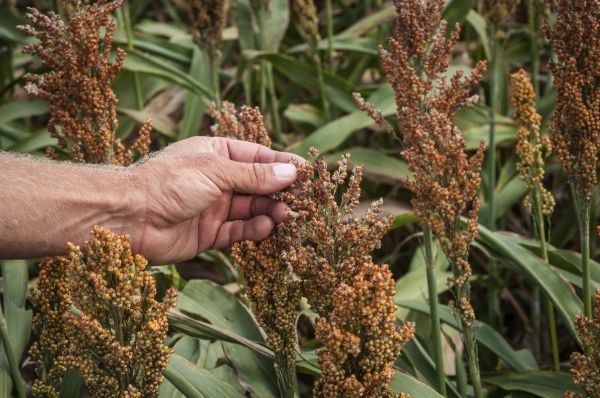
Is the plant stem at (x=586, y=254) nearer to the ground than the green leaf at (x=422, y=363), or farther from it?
farther from it

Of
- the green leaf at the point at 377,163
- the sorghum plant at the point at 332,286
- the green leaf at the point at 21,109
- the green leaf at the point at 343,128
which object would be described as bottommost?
the green leaf at the point at 377,163

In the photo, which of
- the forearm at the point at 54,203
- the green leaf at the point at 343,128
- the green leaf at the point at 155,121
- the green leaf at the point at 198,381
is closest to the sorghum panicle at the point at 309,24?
the green leaf at the point at 343,128

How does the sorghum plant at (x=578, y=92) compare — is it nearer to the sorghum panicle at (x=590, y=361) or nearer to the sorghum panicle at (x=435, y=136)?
the sorghum panicle at (x=435, y=136)

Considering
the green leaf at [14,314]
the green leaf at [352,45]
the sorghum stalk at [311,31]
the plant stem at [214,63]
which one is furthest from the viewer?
the green leaf at [352,45]

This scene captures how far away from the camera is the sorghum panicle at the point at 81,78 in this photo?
2322 mm

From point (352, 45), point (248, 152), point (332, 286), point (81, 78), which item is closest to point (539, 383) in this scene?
point (332, 286)

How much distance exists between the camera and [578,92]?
7.08ft

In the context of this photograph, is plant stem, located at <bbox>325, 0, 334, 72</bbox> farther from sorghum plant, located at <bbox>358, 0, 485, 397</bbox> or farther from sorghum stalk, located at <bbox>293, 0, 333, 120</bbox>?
sorghum plant, located at <bbox>358, 0, 485, 397</bbox>

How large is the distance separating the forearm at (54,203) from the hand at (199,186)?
53 mm

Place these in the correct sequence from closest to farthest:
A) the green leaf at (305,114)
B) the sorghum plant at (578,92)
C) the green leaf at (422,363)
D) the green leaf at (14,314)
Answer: the sorghum plant at (578,92) → the green leaf at (14,314) → the green leaf at (422,363) → the green leaf at (305,114)

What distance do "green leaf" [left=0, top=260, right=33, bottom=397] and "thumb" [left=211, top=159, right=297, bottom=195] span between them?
2.43 feet

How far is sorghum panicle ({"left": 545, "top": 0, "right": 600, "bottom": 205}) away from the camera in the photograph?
216cm

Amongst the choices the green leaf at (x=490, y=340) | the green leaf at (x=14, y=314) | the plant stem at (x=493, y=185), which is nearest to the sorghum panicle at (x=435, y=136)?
the green leaf at (x=490, y=340)

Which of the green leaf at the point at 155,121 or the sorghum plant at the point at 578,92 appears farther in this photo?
the green leaf at the point at 155,121
